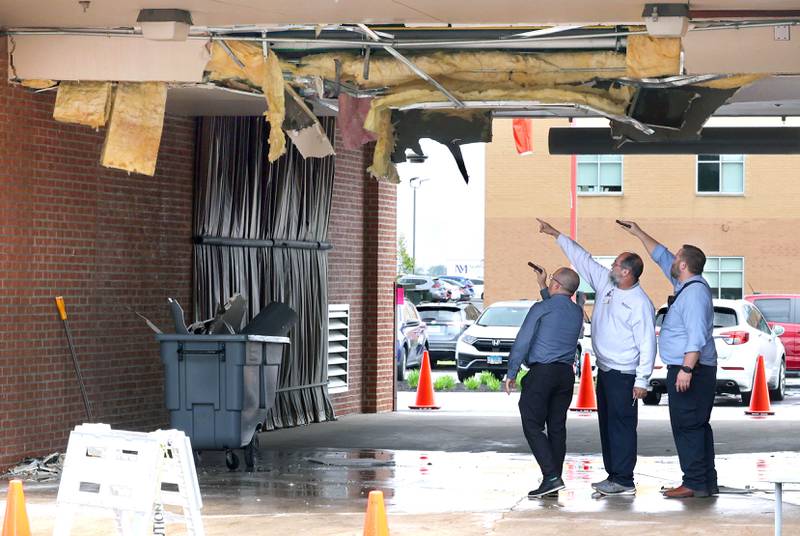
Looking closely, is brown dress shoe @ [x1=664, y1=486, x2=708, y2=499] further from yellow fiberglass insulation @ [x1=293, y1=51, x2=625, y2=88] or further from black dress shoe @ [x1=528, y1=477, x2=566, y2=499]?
yellow fiberglass insulation @ [x1=293, y1=51, x2=625, y2=88]

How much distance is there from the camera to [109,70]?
1247 cm

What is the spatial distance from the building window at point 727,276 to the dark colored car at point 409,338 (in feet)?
47.6

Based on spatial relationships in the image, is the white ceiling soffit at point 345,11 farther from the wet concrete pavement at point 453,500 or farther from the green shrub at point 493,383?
the green shrub at point 493,383

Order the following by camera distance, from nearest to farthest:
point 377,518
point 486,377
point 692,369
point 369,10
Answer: point 377,518 < point 369,10 < point 692,369 < point 486,377

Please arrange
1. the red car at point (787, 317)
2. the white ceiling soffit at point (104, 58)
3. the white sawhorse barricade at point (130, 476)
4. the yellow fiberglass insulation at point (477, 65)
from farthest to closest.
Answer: the red car at point (787, 317) < the yellow fiberglass insulation at point (477, 65) < the white ceiling soffit at point (104, 58) < the white sawhorse barricade at point (130, 476)

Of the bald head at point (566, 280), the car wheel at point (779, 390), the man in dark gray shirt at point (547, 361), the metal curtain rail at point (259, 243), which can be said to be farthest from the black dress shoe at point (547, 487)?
the car wheel at point (779, 390)

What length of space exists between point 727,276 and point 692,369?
3081 centimetres

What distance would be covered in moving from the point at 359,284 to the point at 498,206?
22.1 metres

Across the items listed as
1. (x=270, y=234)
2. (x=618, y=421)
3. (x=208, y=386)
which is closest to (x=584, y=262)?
(x=618, y=421)

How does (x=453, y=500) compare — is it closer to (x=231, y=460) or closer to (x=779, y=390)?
(x=231, y=460)

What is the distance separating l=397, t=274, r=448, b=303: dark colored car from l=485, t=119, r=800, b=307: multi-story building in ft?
34.3

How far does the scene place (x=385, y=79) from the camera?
12898mm

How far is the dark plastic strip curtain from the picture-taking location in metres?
16.7

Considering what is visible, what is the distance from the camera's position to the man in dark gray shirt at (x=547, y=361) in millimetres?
11758
